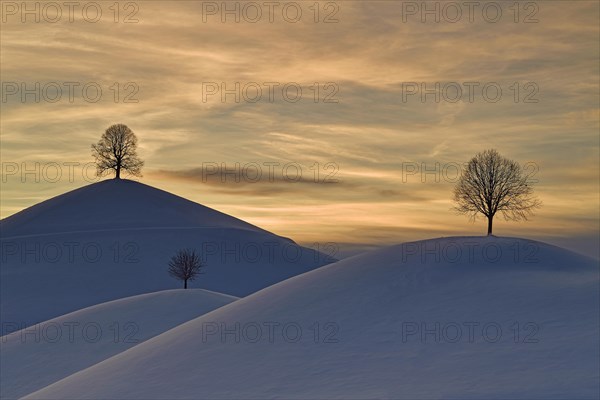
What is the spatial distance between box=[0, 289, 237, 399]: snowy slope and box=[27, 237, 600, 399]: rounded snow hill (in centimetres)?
1013

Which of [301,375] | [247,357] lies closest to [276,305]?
[247,357]

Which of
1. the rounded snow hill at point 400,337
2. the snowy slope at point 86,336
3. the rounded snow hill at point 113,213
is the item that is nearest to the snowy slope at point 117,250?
the rounded snow hill at point 113,213

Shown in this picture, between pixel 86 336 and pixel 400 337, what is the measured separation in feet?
80.3

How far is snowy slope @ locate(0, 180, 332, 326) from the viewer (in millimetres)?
87750

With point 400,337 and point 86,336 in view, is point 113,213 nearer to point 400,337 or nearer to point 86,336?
point 86,336

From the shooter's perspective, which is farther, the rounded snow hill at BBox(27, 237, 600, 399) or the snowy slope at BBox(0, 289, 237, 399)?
the snowy slope at BBox(0, 289, 237, 399)

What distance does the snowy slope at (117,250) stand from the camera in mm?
87750

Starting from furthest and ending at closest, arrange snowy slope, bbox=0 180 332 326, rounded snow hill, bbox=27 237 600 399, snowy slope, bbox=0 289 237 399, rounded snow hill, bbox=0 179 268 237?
1. rounded snow hill, bbox=0 179 268 237
2. snowy slope, bbox=0 180 332 326
3. snowy slope, bbox=0 289 237 399
4. rounded snow hill, bbox=27 237 600 399

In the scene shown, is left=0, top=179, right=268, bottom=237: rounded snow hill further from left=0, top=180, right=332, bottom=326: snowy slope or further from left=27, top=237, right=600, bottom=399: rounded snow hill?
left=27, top=237, right=600, bottom=399: rounded snow hill

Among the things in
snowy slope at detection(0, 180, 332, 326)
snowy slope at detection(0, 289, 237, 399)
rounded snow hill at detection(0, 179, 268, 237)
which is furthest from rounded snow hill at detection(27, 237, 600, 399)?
rounded snow hill at detection(0, 179, 268, 237)

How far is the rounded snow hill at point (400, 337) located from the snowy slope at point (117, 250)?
53.9m

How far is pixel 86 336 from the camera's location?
42.7 metres

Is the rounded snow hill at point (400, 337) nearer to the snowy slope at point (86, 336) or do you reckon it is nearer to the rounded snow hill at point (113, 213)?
the snowy slope at point (86, 336)

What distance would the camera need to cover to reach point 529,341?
864 inches
